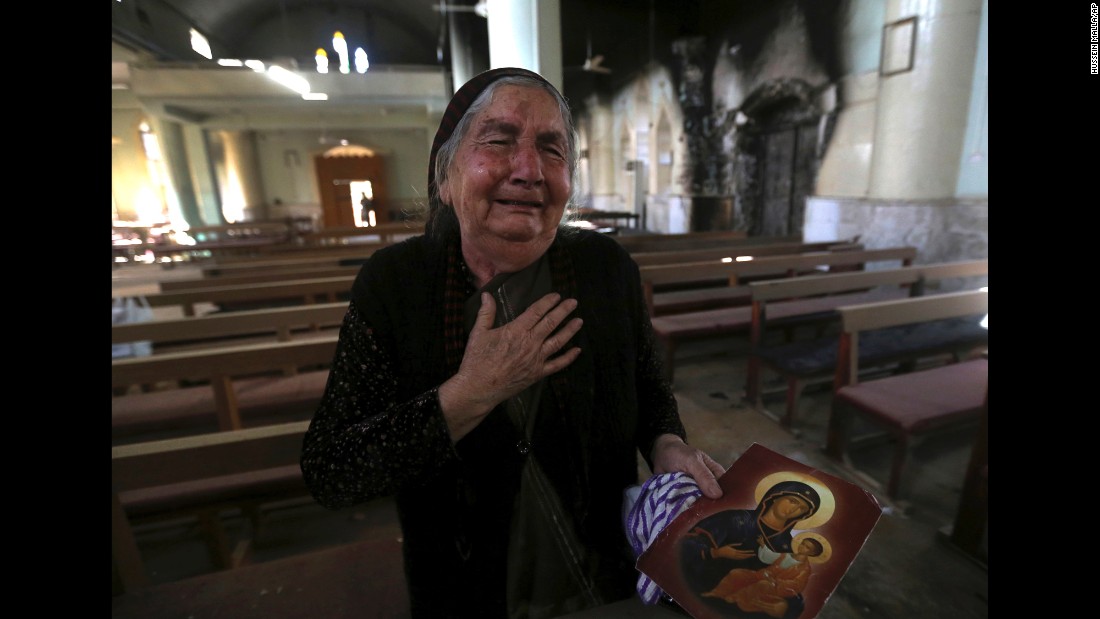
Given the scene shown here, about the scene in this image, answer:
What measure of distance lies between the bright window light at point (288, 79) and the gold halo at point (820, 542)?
11763 mm

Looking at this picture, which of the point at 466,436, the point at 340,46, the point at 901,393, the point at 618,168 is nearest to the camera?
the point at 466,436

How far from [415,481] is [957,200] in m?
6.23

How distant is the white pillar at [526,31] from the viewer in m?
4.00

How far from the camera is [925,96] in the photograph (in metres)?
5.10

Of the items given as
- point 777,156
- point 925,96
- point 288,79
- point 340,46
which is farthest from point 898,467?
point 340,46

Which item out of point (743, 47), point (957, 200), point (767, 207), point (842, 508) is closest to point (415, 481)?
point (842, 508)

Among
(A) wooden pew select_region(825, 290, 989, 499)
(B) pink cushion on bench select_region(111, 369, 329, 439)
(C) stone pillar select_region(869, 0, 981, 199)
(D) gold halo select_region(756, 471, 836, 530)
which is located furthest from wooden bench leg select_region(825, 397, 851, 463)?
(C) stone pillar select_region(869, 0, 981, 199)

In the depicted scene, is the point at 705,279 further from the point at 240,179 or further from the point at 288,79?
the point at 240,179

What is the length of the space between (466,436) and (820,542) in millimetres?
652

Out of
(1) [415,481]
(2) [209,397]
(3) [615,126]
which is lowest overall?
(2) [209,397]
